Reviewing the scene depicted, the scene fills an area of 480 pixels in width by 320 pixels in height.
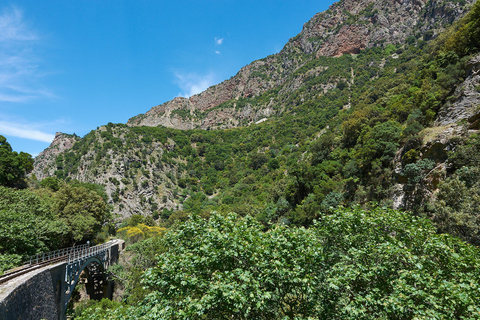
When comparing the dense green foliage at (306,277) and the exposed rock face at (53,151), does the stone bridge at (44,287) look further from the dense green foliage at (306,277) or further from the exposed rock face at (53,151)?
the exposed rock face at (53,151)

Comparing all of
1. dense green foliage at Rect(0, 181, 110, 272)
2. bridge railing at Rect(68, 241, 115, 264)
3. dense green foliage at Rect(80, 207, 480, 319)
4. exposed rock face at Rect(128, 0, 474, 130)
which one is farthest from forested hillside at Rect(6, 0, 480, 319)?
bridge railing at Rect(68, 241, 115, 264)

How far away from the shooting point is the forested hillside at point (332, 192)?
7668 millimetres

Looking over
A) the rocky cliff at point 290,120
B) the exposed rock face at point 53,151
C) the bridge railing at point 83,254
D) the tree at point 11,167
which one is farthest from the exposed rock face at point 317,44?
the tree at point 11,167

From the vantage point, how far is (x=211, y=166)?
362 feet

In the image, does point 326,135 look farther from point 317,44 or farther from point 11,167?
point 317,44

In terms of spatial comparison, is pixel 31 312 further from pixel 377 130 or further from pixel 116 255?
pixel 377 130

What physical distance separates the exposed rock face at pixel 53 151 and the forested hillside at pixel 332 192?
1.38 meters

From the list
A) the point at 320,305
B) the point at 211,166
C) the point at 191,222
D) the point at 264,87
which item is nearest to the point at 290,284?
the point at 320,305

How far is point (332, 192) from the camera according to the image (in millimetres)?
32188

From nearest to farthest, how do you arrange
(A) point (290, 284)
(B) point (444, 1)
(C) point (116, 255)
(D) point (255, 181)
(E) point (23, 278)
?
(A) point (290, 284), (E) point (23, 278), (C) point (116, 255), (D) point (255, 181), (B) point (444, 1)

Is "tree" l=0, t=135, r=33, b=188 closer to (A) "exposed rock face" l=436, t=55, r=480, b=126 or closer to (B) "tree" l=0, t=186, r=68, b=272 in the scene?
(B) "tree" l=0, t=186, r=68, b=272

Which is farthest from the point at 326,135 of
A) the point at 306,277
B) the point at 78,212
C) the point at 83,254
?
the point at 78,212

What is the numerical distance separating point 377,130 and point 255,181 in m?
49.1

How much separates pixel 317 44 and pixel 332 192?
136 metres
